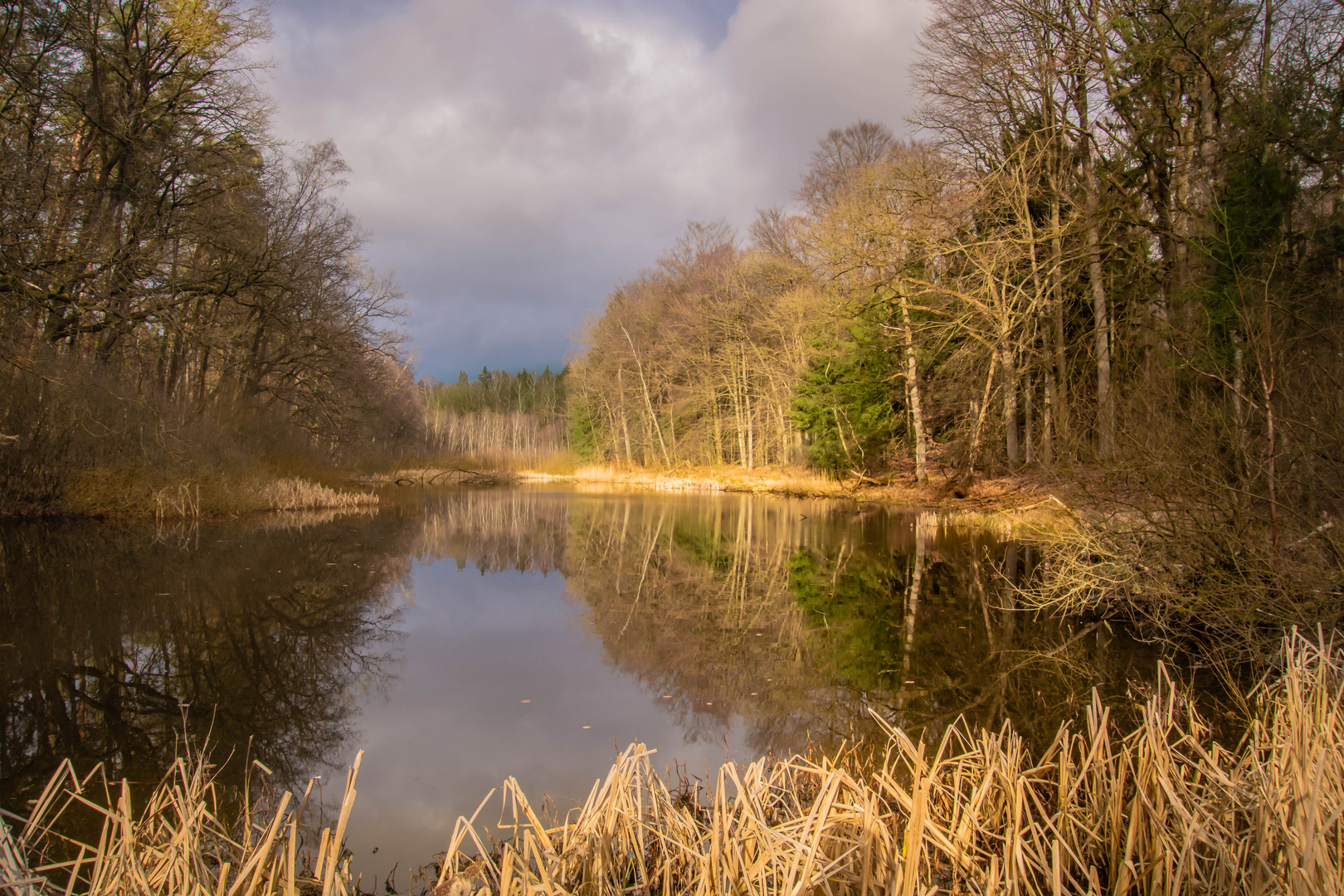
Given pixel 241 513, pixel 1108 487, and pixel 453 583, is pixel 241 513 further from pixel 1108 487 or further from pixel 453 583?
pixel 1108 487

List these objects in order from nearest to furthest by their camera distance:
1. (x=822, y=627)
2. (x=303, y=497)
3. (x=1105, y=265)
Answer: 1. (x=822, y=627)
2. (x=1105, y=265)
3. (x=303, y=497)

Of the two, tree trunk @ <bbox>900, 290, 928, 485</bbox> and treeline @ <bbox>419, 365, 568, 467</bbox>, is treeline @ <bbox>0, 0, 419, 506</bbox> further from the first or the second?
treeline @ <bbox>419, 365, 568, 467</bbox>

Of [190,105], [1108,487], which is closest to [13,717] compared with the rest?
[1108,487]

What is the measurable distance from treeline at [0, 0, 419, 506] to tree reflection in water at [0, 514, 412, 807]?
8.67ft

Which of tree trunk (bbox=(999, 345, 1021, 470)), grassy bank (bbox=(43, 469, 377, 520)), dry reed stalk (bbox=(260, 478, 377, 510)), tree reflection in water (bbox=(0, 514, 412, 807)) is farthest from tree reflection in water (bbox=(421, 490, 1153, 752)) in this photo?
dry reed stalk (bbox=(260, 478, 377, 510))

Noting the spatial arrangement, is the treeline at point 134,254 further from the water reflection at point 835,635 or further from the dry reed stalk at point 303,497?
the water reflection at point 835,635

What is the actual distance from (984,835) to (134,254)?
13334 millimetres

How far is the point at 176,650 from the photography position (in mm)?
6062

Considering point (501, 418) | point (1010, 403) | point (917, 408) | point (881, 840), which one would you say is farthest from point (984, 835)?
point (501, 418)

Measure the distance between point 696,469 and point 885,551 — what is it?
2445 centimetres

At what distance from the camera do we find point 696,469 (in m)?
36.3

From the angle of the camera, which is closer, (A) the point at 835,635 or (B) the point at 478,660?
(B) the point at 478,660

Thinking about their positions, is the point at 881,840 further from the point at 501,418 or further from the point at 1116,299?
the point at 501,418

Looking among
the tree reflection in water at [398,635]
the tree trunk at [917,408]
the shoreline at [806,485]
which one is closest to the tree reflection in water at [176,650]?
the tree reflection in water at [398,635]
